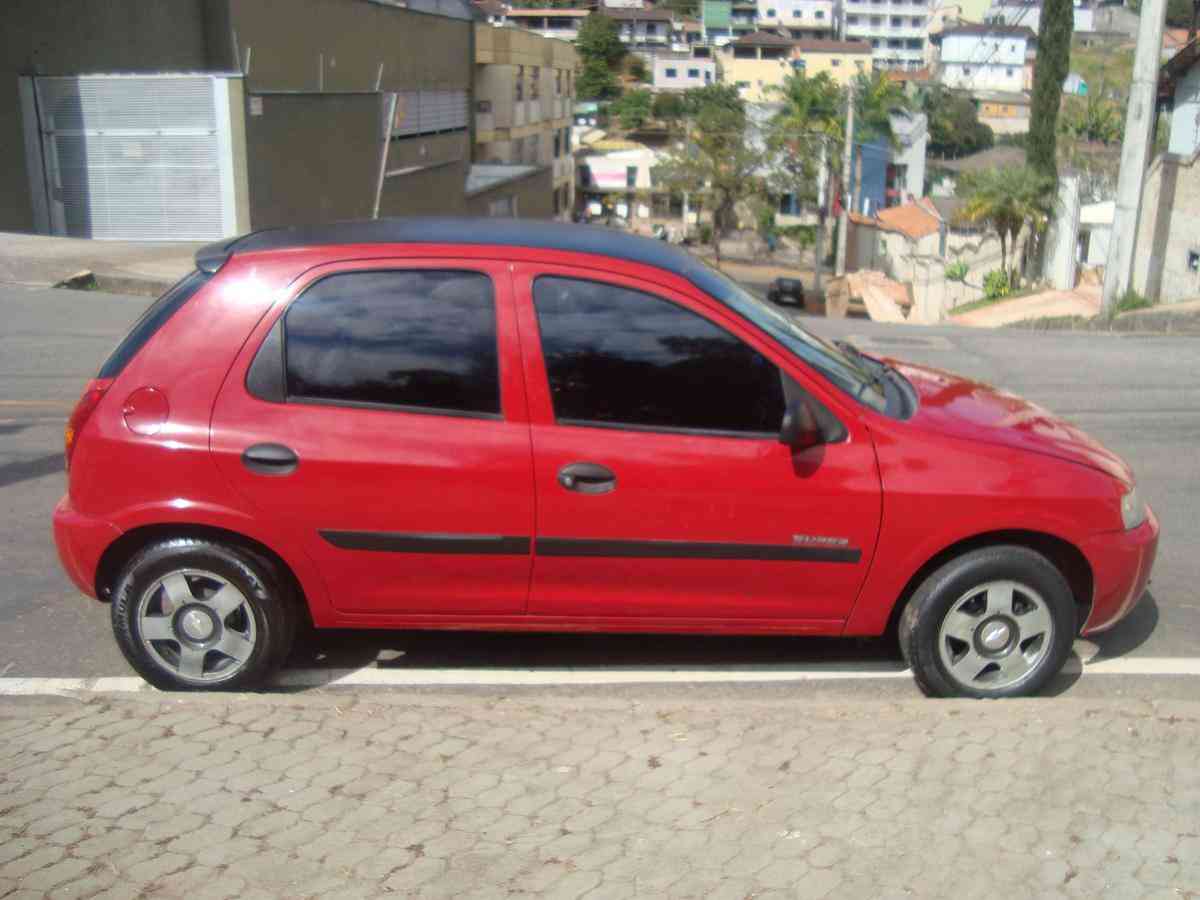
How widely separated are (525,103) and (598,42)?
1897 inches

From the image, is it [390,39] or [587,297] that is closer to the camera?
[587,297]

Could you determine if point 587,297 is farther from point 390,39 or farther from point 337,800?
point 390,39

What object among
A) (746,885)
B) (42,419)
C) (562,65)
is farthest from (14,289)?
(562,65)

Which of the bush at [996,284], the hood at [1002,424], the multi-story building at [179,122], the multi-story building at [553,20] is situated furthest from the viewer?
the multi-story building at [553,20]

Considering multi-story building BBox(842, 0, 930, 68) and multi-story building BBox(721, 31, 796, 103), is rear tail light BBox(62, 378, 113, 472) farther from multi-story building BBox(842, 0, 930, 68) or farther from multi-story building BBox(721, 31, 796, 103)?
multi-story building BBox(842, 0, 930, 68)

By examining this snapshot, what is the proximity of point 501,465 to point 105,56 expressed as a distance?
21.0 m

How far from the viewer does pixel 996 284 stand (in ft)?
101

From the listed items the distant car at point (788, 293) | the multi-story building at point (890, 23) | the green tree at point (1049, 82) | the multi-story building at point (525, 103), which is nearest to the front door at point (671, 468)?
the green tree at point (1049, 82)

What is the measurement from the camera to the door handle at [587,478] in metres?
4.59

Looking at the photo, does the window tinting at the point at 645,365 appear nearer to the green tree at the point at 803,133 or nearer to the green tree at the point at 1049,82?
the green tree at the point at 1049,82

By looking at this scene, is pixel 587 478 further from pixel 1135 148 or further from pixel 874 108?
pixel 874 108

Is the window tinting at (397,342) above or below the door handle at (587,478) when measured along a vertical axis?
above

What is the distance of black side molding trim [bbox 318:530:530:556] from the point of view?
4672 mm

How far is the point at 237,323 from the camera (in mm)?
4695
